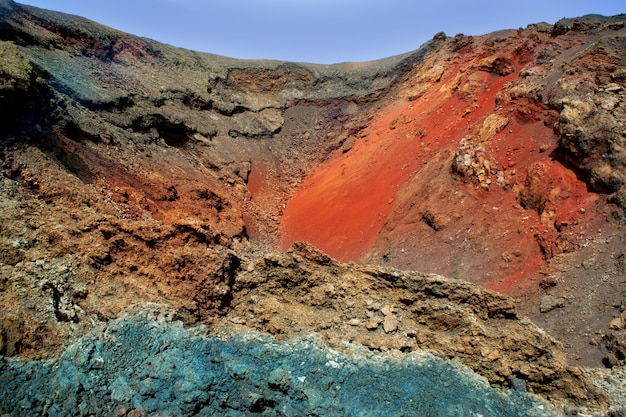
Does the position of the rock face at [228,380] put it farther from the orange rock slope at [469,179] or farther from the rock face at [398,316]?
the orange rock slope at [469,179]

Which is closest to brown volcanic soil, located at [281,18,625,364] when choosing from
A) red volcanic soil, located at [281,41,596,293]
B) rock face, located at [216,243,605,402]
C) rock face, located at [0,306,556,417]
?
red volcanic soil, located at [281,41,596,293]

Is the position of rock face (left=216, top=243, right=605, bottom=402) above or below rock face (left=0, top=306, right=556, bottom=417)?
above

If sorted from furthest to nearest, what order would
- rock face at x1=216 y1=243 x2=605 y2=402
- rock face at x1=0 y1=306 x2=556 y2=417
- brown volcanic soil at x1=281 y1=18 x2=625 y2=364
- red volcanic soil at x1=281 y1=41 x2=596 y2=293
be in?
red volcanic soil at x1=281 y1=41 x2=596 y2=293
brown volcanic soil at x1=281 y1=18 x2=625 y2=364
rock face at x1=216 y1=243 x2=605 y2=402
rock face at x1=0 y1=306 x2=556 y2=417

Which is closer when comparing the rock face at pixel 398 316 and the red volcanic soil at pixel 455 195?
the rock face at pixel 398 316

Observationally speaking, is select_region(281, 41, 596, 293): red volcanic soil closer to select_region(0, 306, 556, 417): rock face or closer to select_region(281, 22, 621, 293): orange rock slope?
select_region(281, 22, 621, 293): orange rock slope

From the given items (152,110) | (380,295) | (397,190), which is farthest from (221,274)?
(152,110)

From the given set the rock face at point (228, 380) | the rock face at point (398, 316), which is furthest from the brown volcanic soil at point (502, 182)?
the rock face at point (228, 380)

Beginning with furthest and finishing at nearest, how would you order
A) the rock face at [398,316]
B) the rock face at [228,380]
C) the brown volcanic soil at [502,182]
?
the brown volcanic soil at [502,182] < the rock face at [398,316] < the rock face at [228,380]
